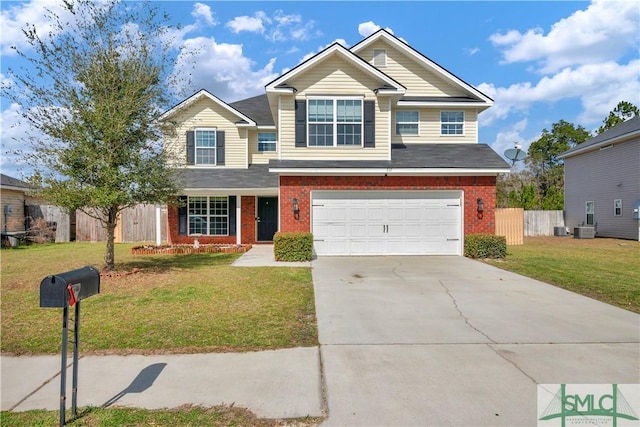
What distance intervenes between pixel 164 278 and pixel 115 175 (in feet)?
9.18

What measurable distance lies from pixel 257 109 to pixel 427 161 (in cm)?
→ 1014

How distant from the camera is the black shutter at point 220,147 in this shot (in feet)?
57.0

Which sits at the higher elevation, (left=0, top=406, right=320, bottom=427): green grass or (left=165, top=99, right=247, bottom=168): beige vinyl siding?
(left=165, top=99, right=247, bottom=168): beige vinyl siding

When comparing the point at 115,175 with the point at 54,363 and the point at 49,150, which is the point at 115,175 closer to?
the point at 49,150

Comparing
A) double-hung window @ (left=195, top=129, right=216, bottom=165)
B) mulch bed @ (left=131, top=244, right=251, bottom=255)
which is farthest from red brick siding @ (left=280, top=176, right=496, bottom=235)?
double-hung window @ (left=195, top=129, right=216, bottom=165)

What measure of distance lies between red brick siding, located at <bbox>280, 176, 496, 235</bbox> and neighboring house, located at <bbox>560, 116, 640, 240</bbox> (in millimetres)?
12793

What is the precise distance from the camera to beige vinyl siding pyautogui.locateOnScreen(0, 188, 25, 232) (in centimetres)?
1986

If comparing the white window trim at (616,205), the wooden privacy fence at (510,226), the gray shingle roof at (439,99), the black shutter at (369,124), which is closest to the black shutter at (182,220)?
the black shutter at (369,124)

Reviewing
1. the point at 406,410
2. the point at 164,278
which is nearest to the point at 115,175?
the point at 164,278

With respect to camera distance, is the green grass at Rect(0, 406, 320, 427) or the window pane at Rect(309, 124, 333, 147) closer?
the green grass at Rect(0, 406, 320, 427)

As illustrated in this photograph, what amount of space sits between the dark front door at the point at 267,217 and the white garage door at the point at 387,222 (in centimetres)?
480

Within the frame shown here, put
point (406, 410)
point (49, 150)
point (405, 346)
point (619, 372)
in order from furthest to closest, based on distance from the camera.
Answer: point (49, 150), point (405, 346), point (619, 372), point (406, 410)

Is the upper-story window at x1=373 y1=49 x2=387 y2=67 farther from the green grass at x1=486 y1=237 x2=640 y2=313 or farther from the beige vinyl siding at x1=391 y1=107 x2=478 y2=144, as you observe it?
the green grass at x1=486 y1=237 x2=640 y2=313

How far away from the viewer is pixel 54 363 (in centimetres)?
424
